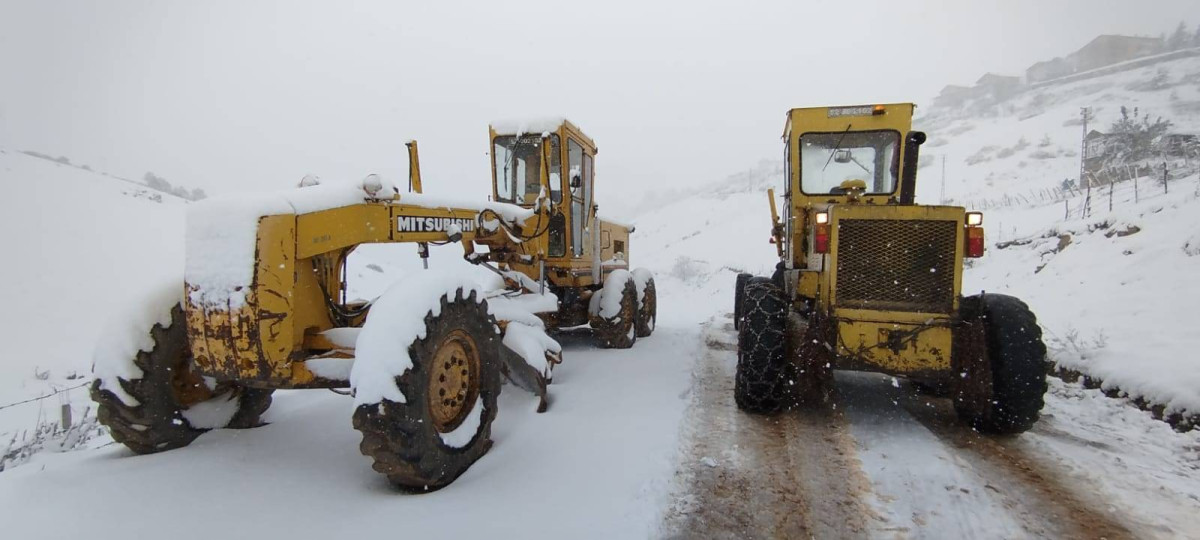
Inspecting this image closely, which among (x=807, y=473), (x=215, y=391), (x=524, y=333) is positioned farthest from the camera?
(x=524, y=333)

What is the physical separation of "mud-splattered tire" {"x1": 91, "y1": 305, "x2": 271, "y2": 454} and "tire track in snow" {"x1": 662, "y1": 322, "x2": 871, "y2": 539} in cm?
301

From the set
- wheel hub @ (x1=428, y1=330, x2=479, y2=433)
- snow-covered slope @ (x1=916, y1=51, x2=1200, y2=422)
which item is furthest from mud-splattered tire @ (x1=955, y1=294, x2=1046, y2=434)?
wheel hub @ (x1=428, y1=330, x2=479, y2=433)

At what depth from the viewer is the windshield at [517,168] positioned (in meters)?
7.39

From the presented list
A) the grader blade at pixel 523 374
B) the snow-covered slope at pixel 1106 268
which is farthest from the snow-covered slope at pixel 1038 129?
the grader blade at pixel 523 374

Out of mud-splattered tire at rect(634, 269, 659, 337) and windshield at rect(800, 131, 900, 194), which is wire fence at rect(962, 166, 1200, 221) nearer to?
windshield at rect(800, 131, 900, 194)

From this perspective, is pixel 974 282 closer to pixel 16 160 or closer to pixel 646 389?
pixel 646 389

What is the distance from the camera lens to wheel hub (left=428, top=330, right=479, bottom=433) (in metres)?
3.24

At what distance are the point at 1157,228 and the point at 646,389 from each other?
7.97 m

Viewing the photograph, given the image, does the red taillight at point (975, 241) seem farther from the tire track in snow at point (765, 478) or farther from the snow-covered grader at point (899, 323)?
the tire track in snow at point (765, 478)

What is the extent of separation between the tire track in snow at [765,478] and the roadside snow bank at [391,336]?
61.2 inches

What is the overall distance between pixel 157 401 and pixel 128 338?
40 centimetres

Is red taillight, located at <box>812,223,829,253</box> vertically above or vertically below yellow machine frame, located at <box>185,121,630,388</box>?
above

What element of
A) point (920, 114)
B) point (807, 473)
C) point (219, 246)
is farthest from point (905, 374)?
point (920, 114)

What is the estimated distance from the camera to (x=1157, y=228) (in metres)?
7.96
